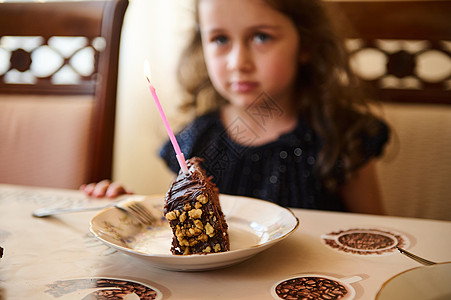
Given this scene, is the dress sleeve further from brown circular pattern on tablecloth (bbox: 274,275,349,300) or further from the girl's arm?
brown circular pattern on tablecloth (bbox: 274,275,349,300)

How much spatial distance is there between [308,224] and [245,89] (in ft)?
1.68

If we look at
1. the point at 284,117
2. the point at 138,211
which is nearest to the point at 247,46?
the point at 284,117

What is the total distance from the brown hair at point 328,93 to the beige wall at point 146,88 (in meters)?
0.59

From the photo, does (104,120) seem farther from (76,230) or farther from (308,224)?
(308,224)

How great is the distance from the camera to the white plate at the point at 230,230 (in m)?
0.43

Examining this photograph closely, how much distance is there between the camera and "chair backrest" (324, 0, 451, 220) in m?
1.11

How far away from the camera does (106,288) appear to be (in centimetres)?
41

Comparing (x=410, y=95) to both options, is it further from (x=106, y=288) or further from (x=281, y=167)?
(x=106, y=288)

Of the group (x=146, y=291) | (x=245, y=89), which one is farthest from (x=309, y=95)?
(x=146, y=291)


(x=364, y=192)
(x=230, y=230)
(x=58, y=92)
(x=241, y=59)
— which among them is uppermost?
(x=241, y=59)

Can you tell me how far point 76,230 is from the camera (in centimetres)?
61

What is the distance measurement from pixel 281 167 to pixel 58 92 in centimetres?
61

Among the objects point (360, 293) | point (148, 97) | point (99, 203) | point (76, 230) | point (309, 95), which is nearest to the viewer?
point (360, 293)

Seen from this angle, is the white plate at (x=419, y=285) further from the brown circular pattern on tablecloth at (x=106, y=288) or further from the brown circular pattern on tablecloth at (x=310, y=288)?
the brown circular pattern on tablecloth at (x=106, y=288)
